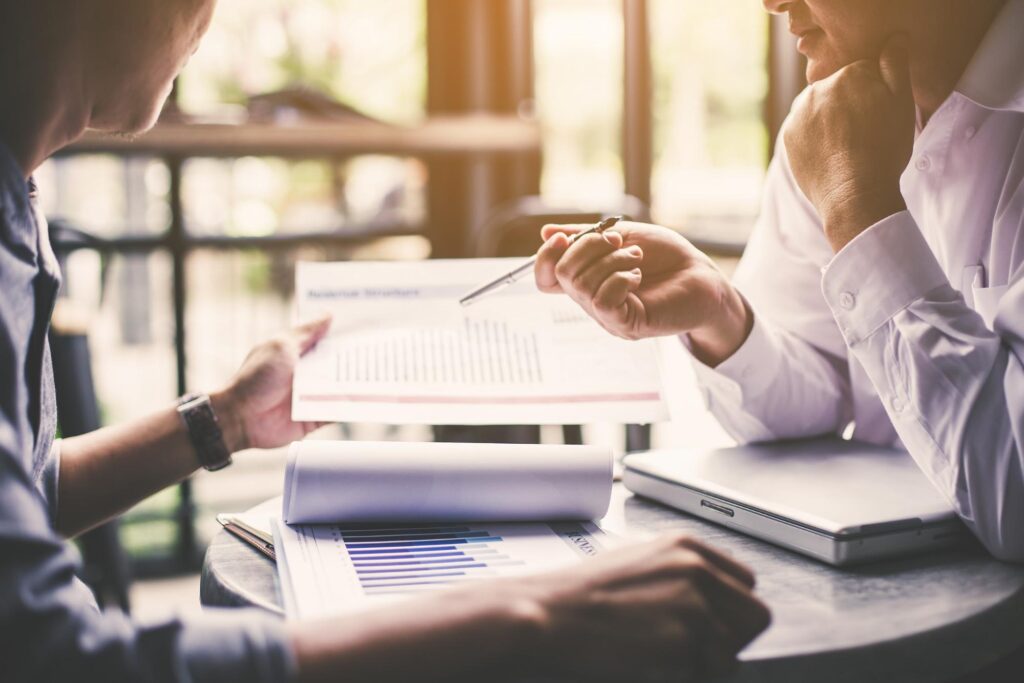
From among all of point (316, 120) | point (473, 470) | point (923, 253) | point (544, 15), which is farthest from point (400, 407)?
point (544, 15)

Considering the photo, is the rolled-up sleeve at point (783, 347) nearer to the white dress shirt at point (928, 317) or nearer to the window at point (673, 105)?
the white dress shirt at point (928, 317)

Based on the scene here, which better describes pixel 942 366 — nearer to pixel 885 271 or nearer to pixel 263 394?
pixel 885 271

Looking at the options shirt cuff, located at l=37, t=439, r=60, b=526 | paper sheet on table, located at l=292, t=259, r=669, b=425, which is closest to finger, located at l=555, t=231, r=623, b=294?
paper sheet on table, located at l=292, t=259, r=669, b=425

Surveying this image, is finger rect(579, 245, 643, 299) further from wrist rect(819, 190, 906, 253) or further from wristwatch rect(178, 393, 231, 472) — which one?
wristwatch rect(178, 393, 231, 472)

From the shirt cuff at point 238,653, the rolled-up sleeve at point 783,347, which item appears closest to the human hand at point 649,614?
the shirt cuff at point 238,653

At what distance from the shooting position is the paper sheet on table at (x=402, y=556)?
0.66 m

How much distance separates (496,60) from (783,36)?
122 centimetres

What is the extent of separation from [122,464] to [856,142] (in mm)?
821

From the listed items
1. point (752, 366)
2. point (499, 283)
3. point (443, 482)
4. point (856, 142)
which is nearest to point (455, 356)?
point (499, 283)

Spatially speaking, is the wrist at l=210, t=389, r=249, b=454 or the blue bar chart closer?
the blue bar chart

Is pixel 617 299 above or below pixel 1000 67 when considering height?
below

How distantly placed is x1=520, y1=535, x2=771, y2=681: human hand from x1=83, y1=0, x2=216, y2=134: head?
0.57 meters

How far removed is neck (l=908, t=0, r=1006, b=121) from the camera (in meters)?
0.94

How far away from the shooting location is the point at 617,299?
3.02ft
